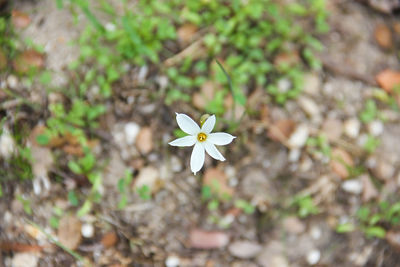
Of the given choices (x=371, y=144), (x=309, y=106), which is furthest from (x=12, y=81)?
(x=371, y=144)

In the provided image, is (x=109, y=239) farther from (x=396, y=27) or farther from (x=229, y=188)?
(x=396, y=27)

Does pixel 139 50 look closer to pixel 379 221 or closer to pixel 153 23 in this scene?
pixel 153 23

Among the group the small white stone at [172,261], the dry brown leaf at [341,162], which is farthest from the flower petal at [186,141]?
the dry brown leaf at [341,162]

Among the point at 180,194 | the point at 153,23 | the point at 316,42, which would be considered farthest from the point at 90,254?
the point at 316,42

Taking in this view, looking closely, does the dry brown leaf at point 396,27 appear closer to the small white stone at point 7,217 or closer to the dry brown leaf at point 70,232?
the dry brown leaf at point 70,232

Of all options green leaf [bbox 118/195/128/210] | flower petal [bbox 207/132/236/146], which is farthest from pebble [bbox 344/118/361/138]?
green leaf [bbox 118/195/128/210]

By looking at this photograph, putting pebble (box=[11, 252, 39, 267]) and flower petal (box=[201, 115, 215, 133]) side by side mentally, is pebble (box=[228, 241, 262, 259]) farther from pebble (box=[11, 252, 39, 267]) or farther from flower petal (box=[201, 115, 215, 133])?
pebble (box=[11, 252, 39, 267])
